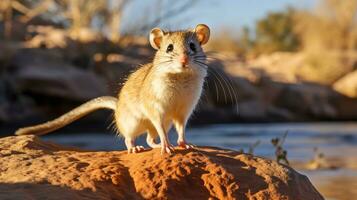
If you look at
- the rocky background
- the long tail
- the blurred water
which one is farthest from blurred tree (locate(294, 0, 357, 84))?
the long tail

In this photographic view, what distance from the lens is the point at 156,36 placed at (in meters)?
5.85

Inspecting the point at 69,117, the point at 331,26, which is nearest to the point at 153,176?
the point at 69,117

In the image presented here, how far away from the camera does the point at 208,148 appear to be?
18.3ft

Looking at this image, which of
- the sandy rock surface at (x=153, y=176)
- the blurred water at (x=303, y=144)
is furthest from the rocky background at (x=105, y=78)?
the sandy rock surface at (x=153, y=176)

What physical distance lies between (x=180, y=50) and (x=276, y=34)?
54649 millimetres

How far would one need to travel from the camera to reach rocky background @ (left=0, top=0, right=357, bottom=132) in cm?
2197

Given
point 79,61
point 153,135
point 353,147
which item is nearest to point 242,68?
point 79,61

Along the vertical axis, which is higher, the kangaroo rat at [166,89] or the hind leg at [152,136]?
the kangaroo rat at [166,89]

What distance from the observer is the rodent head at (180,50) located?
17.5 feet

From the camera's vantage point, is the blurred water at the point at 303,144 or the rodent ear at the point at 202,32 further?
the blurred water at the point at 303,144

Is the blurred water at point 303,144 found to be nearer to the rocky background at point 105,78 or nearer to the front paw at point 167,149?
the rocky background at point 105,78

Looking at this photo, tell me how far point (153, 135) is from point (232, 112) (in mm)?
21381

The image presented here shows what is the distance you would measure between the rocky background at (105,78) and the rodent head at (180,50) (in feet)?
26.3

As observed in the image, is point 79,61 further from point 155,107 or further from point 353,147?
point 155,107
